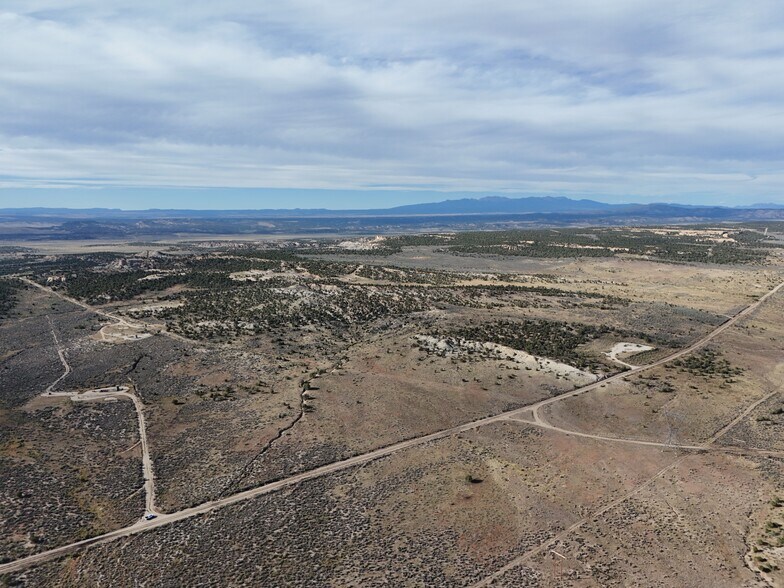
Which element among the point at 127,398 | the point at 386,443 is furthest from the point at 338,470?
the point at 127,398

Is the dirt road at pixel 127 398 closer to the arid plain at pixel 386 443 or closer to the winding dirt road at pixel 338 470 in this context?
Answer: the arid plain at pixel 386 443

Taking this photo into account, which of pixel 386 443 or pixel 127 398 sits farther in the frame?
pixel 127 398

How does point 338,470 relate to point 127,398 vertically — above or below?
below

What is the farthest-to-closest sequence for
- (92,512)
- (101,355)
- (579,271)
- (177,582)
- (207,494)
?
(579,271), (101,355), (207,494), (92,512), (177,582)

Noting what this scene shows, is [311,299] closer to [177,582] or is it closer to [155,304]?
[155,304]

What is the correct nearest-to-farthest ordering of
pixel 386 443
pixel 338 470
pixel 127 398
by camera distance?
pixel 338 470
pixel 386 443
pixel 127 398

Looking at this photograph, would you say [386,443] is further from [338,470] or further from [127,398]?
[127,398]

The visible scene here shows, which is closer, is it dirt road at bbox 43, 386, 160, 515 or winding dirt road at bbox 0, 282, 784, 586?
winding dirt road at bbox 0, 282, 784, 586

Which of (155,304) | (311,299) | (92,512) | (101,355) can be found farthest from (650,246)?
(92,512)

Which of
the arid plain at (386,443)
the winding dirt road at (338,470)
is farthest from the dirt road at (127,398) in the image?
the winding dirt road at (338,470)

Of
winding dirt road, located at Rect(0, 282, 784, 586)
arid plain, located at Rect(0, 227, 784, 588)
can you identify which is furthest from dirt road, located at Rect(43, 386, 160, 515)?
winding dirt road, located at Rect(0, 282, 784, 586)

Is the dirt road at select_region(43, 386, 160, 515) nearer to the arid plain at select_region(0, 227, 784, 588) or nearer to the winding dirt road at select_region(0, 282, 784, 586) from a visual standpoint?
the arid plain at select_region(0, 227, 784, 588)
